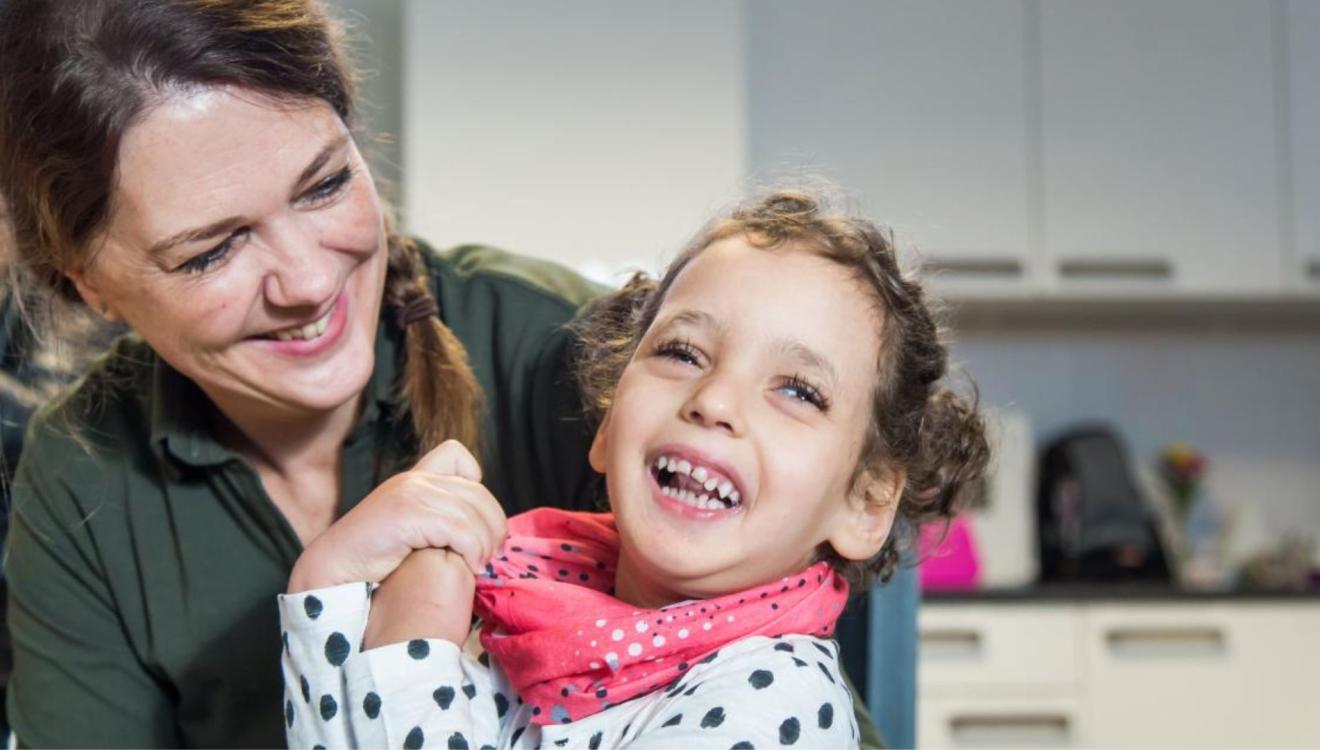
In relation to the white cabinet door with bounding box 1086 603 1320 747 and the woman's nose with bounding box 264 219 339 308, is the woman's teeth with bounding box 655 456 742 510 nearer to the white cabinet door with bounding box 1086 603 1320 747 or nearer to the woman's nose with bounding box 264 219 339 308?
the woman's nose with bounding box 264 219 339 308

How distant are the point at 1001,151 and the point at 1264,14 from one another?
0.69 meters

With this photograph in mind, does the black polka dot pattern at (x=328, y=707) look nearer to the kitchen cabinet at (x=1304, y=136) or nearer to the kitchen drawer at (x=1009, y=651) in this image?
the kitchen drawer at (x=1009, y=651)

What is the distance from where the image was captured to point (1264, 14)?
3.41m

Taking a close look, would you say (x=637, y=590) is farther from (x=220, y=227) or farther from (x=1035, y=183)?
(x=1035, y=183)

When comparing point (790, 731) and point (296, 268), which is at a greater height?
point (296, 268)

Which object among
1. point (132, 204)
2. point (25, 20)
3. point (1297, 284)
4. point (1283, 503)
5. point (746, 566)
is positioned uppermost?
point (25, 20)

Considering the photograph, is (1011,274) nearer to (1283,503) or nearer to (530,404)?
(1283,503)

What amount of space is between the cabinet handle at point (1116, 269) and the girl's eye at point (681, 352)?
248cm

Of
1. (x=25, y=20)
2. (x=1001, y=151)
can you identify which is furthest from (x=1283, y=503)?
(x=25, y=20)

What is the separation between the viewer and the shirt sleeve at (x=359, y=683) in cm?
95

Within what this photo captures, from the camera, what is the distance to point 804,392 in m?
1.05

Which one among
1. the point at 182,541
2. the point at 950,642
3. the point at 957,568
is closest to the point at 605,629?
the point at 182,541

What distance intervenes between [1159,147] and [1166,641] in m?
1.15

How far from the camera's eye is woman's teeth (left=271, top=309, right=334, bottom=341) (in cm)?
123
